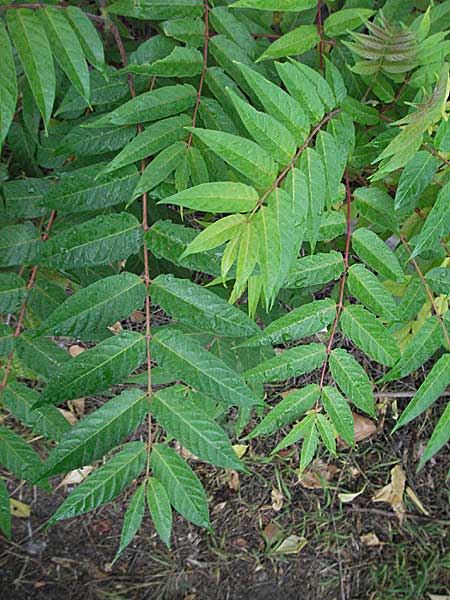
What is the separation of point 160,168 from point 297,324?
397mm

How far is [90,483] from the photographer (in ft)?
3.26

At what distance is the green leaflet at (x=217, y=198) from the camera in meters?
0.86

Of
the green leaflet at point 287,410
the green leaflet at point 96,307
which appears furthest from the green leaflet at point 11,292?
the green leaflet at point 287,410

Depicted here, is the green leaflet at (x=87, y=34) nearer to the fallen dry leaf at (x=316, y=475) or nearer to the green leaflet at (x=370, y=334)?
the green leaflet at (x=370, y=334)

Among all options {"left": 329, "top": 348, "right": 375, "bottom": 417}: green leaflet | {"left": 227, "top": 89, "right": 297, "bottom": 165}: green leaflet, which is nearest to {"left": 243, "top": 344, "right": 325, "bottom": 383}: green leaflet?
{"left": 329, "top": 348, "right": 375, "bottom": 417}: green leaflet

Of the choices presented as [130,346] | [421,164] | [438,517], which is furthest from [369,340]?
[438,517]

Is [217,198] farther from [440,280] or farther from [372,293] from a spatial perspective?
[440,280]

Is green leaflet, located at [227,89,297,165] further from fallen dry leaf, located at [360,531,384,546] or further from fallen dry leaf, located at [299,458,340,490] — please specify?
fallen dry leaf, located at [360,531,384,546]

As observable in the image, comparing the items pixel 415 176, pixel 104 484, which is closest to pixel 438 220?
pixel 415 176

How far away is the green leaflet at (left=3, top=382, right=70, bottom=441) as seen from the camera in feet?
4.09

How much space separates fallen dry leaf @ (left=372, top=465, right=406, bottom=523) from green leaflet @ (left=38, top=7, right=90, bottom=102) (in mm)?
2111

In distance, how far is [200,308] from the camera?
1068mm

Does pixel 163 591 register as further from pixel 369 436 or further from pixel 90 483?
pixel 90 483

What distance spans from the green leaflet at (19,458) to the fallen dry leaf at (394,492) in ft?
5.82
